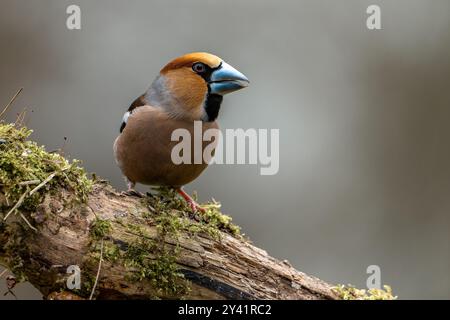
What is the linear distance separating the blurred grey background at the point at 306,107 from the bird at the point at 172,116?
325 cm

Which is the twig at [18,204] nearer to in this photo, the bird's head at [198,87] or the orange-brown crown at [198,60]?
the bird's head at [198,87]

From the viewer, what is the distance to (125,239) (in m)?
3.44

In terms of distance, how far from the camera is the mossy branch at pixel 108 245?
322cm

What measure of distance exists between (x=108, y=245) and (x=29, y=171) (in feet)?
2.04

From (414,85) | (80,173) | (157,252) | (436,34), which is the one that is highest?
(436,34)

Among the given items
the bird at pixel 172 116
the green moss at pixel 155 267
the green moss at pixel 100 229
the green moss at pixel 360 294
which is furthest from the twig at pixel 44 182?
the green moss at pixel 360 294

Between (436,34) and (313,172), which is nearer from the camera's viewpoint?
(313,172)

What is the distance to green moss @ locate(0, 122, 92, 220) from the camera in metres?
3.21

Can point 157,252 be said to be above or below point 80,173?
below
